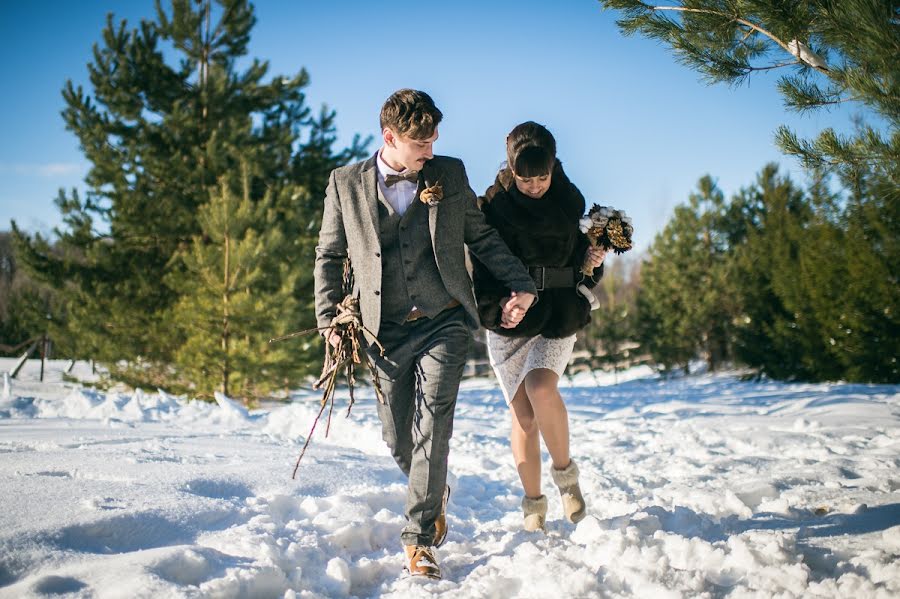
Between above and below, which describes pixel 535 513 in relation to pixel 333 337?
below

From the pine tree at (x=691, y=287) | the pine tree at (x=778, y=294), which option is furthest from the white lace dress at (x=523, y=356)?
the pine tree at (x=691, y=287)

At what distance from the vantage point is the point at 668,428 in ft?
24.0

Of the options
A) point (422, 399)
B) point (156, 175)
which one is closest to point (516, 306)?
point (422, 399)

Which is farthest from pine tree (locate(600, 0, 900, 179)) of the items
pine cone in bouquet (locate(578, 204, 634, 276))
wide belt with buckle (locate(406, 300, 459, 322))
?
wide belt with buckle (locate(406, 300, 459, 322))

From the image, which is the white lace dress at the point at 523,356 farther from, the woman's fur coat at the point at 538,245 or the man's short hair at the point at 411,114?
the man's short hair at the point at 411,114

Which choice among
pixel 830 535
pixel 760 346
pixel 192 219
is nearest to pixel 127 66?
pixel 192 219

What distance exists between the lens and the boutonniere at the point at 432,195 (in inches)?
Answer: 113

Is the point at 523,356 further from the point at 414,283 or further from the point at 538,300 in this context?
the point at 414,283

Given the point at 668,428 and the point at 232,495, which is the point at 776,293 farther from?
the point at 232,495

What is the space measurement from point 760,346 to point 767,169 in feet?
18.9

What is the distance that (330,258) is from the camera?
312 centimetres

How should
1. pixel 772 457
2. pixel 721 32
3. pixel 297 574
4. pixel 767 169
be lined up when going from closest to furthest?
pixel 297 574
pixel 721 32
pixel 772 457
pixel 767 169

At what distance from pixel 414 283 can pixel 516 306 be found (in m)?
0.51

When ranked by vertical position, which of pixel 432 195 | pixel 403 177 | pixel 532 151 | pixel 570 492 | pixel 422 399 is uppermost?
pixel 532 151
